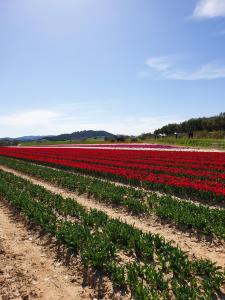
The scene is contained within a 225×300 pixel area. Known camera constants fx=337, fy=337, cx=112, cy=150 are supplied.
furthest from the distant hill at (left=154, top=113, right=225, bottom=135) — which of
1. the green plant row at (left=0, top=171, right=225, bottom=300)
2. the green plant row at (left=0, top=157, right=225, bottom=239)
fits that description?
the green plant row at (left=0, top=171, right=225, bottom=300)

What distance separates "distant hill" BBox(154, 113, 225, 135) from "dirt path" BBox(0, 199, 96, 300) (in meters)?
113

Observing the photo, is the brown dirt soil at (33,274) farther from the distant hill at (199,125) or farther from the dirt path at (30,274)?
the distant hill at (199,125)

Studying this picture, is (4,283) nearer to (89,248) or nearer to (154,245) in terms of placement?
(89,248)

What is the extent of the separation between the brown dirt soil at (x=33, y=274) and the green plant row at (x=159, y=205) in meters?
4.19

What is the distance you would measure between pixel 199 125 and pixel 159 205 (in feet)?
412

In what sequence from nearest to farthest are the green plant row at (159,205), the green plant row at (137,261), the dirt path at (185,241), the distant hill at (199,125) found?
the green plant row at (137,261) < the dirt path at (185,241) < the green plant row at (159,205) < the distant hill at (199,125)

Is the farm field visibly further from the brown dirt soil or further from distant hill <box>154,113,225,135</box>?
distant hill <box>154,113,225,135</box>

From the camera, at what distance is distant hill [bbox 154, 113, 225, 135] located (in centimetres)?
12000

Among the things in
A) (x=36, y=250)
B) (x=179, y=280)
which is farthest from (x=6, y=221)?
(x=179, y=280)

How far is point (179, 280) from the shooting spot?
7.05m

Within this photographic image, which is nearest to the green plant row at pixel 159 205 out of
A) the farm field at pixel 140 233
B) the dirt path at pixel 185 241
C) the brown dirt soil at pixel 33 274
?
the farm field at pixel 140 233

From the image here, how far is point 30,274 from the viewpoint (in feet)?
26.0

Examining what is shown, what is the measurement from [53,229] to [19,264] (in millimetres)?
2027

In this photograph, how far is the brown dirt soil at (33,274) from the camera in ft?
22.8
